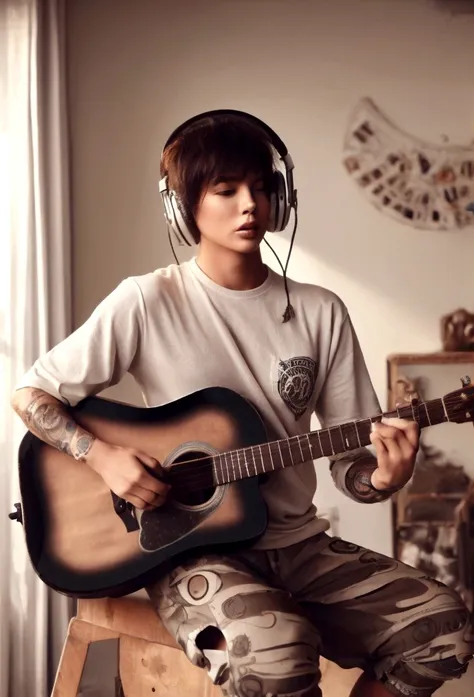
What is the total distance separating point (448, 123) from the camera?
2303mm

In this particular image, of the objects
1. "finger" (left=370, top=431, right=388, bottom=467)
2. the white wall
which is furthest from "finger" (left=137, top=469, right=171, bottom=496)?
the white wall

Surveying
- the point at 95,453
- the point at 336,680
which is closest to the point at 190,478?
the point at 95,453

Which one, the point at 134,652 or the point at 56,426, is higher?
the point at 56,426

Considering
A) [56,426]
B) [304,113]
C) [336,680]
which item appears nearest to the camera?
[56,426]

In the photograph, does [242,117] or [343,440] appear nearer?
[343,440]

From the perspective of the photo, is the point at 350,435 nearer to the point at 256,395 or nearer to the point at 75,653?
the point at 256,395

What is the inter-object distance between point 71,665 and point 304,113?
5.37 ft

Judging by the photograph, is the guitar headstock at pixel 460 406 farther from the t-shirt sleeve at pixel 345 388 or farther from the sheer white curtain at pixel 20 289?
Result: the sheer white curtain at pixel 20 289

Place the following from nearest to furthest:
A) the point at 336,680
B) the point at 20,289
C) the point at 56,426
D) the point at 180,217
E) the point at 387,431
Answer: the point at 387,431
the point at 56,426
the point at 180,217
the point at 336,680
the point at 20,289

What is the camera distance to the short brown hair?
1.33 m

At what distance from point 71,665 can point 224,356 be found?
616mm

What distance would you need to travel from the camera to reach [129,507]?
4.13ft

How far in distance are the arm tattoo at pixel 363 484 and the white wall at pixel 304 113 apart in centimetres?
92

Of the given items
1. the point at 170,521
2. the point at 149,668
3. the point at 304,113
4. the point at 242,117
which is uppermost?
the point at 304,113
